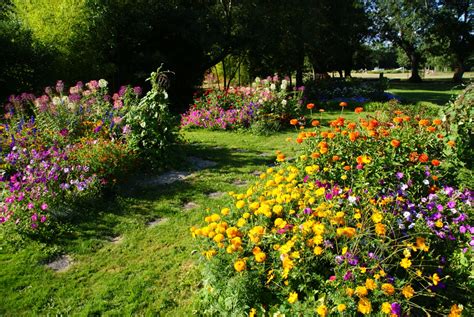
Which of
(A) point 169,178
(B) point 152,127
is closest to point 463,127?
(A) point 169,178

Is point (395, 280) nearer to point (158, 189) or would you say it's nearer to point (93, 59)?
point (158, 189)

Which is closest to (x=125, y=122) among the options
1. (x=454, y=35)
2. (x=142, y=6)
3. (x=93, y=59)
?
(x=93, y=59)

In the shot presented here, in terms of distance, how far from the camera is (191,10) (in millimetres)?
13789

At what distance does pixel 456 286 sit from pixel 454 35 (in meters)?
33.2

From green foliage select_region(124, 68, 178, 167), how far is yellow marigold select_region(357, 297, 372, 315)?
4.20m

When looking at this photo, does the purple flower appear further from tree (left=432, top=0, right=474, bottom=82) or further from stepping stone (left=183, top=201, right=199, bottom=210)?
tree (left=432, top=0, right=474, bottom=82)

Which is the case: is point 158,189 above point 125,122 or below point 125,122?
below

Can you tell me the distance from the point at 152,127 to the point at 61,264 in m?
2.81

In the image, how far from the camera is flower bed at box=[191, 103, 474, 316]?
2211 millimetres

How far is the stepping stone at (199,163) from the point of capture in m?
5.99

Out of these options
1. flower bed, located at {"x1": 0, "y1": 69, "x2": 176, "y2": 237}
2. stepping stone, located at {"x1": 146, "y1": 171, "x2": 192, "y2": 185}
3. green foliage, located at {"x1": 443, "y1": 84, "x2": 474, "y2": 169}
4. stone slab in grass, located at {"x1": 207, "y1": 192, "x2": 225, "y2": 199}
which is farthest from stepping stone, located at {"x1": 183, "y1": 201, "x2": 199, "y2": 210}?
green foliage, located at {"x1": 443, "y1": 84, "x2": 474, "y2": 169}

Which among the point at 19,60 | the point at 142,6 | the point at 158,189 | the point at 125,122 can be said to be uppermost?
the point at 142,6

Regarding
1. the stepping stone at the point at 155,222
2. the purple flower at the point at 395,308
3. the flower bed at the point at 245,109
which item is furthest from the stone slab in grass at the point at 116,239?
the flower bed at the point at 245,109

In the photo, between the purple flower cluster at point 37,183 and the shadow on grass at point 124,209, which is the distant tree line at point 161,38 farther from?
the shadow on grass at point 124,209
